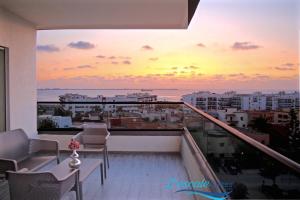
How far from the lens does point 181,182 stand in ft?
14.6

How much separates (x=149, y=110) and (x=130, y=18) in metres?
2.35

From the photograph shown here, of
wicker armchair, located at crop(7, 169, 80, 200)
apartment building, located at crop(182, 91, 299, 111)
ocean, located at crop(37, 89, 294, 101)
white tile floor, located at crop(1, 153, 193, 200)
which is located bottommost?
white tile floor, located at crop(1, 153, 193, 200)

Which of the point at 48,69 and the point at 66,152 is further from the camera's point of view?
the point at 48,69

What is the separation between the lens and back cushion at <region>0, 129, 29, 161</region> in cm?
379

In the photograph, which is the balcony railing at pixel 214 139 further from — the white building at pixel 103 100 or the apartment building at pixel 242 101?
the apartment building at pixel 242 101

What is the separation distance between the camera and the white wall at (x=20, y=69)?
4.67m

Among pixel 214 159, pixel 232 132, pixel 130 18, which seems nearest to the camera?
pixel 232 132

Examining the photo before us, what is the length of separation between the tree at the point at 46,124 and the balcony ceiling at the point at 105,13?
6.59ft

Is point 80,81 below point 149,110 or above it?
above

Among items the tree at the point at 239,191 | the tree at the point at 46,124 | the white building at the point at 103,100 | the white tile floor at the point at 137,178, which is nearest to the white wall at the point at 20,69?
the tree at the point at 46,124

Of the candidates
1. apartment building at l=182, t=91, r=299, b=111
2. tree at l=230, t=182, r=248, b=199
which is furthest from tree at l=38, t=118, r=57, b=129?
tree at l=230, t=182, r=248, b=199

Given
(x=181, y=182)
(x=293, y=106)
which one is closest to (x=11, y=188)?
(x=181, y=182)

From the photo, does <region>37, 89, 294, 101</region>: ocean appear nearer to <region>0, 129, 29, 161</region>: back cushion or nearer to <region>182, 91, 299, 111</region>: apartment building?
<region>182, 91, 299, 111</region>: apartment building

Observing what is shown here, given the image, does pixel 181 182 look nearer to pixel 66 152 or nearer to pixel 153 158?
pixel 153 158
